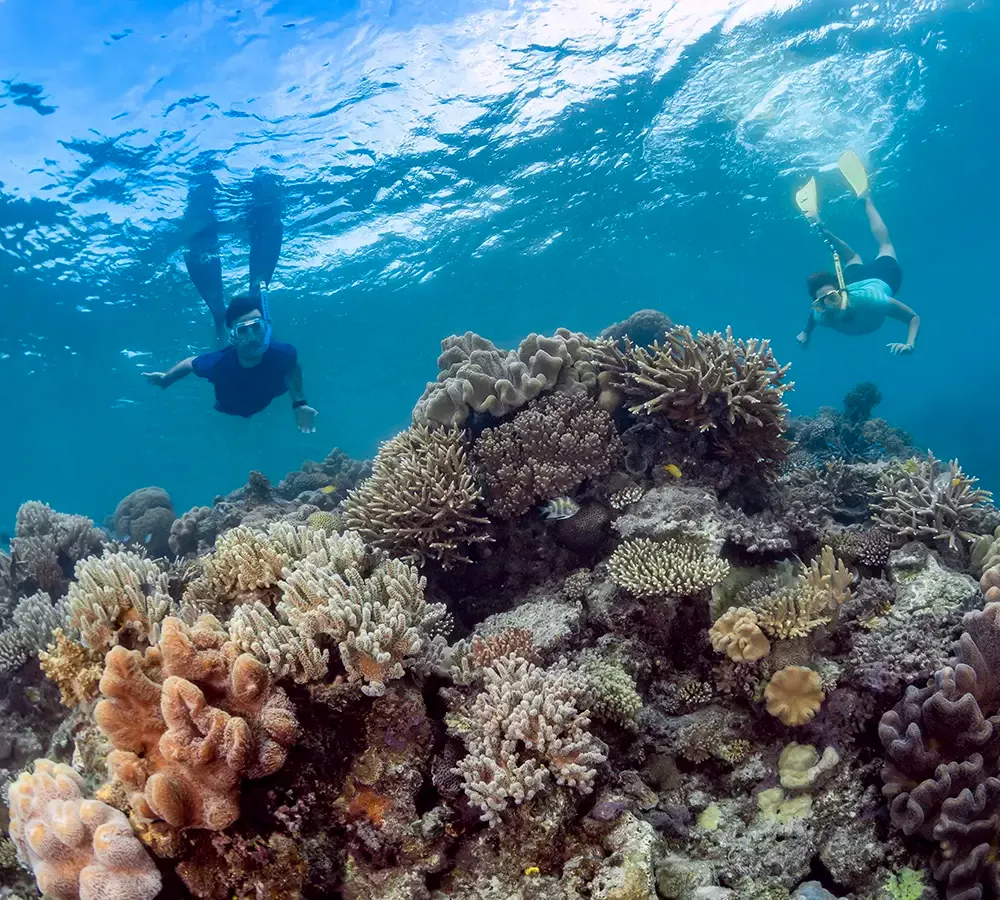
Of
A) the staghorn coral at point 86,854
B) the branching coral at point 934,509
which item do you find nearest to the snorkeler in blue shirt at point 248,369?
the staghorn coral at point 86,854

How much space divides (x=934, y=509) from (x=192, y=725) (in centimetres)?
657

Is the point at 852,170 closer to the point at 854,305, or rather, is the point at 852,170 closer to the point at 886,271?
the point at 886,271

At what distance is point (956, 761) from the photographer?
3.66 meters

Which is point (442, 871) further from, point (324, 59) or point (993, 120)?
point (993, 120)

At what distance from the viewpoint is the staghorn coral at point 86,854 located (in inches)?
107

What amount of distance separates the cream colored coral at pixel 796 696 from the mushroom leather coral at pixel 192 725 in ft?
10.7

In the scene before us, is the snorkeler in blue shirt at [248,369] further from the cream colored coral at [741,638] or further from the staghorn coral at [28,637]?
the cream colored coral at [741,638]

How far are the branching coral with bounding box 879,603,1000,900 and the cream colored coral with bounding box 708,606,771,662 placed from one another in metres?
0.84

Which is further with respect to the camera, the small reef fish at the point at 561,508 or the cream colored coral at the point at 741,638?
the small reef fish at the point at 561,508

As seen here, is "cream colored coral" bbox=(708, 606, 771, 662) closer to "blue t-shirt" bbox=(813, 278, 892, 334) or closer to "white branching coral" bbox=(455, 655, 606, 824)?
"white branching coral" bbox=(455, 655, 606, 824)

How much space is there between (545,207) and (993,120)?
21565mm

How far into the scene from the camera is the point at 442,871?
338cm

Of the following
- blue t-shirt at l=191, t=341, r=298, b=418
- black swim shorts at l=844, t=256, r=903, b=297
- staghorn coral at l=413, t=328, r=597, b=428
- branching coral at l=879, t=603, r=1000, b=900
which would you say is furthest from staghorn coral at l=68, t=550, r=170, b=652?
black swim shorts at l=844, t=256, r=903, b=297

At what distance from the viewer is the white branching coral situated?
10.6 ft
